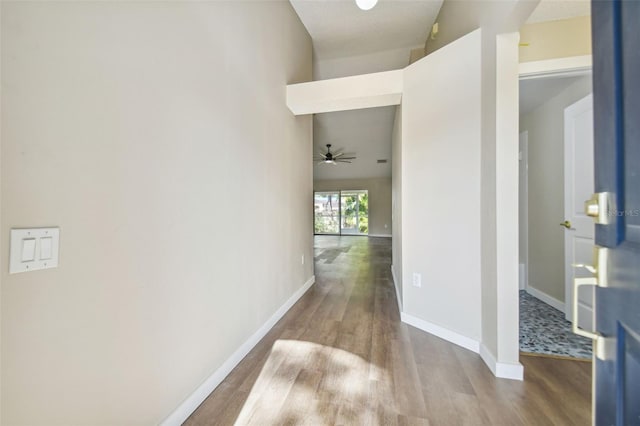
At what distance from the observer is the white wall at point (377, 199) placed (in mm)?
10680

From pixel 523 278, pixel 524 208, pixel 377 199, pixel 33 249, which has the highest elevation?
pixel 377 199

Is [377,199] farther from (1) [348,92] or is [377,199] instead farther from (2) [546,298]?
(1) [348,92]

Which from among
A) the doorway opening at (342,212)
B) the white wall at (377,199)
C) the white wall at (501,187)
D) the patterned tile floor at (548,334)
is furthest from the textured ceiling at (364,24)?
the doorway opening at (342,212)

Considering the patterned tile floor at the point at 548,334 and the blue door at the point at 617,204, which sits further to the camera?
the patterned tile floor at the point at 548,334

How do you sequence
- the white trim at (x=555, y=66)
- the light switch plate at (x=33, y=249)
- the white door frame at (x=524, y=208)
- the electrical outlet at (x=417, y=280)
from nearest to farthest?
the light switch plate at (x=33, y=249) → the white trim at (x=555, y=66) → the electrical outlet at (x=417, y=280) → the white door frame at (x=524, y=208)

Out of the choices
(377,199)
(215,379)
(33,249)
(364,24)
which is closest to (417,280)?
(215,379)

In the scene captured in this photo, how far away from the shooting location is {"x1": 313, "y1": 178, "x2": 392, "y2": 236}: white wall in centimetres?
1068

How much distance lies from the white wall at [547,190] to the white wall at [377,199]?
7.37m

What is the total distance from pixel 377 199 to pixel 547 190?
788 cm

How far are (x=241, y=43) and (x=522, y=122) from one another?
141 inches

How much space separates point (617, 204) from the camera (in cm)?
55

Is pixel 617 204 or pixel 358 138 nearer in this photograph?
pixel 617 204

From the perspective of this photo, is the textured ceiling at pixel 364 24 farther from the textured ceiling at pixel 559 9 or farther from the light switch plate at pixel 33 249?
the light switch plate at pixel 33 249

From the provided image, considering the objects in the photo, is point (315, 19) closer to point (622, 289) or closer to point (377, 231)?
point (622, 289)
